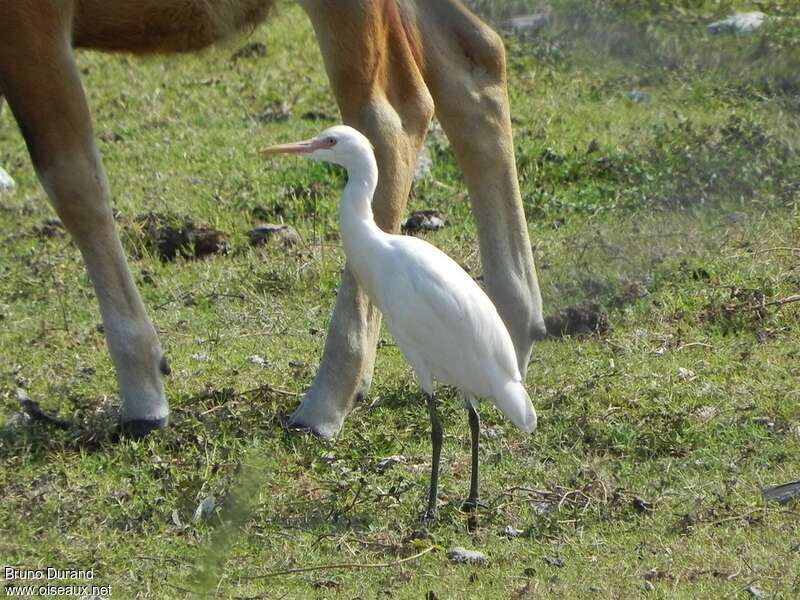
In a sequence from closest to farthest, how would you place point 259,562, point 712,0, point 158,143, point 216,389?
1. point 259,562
2. point 216,389
3. point 158,143
4. point 712,0

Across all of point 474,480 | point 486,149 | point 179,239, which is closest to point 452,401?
point 486,149

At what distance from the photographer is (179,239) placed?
816 cm

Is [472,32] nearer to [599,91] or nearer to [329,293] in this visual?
[329,293]

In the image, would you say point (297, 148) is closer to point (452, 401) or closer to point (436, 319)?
point (436, 319)

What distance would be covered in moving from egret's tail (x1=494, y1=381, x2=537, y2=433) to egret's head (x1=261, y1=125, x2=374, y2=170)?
0.88 m

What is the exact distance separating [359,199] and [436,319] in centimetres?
47

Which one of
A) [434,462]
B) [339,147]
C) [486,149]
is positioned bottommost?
[434,462]

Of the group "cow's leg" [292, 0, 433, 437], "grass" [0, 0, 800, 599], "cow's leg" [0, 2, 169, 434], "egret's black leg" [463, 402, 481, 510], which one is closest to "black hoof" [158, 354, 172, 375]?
"cow's leg" [0, 2, 169, 434]

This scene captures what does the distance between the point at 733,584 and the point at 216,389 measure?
96.5 inches

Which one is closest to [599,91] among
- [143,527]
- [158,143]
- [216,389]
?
[158,143]

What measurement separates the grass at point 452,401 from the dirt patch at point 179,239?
86mm

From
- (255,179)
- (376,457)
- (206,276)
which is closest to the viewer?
(376,457)

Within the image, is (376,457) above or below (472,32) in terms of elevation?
below

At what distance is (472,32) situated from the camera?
20.4 ft
